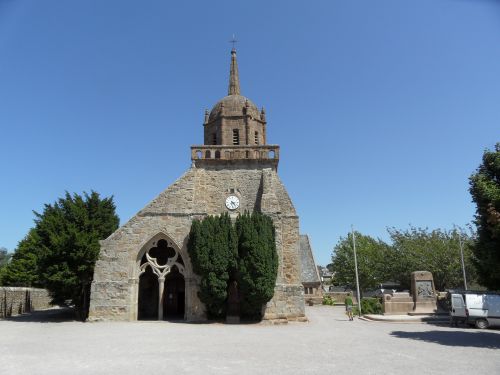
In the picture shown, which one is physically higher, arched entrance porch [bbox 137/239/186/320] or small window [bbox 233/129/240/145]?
small window [bbox 233/129/240/145]

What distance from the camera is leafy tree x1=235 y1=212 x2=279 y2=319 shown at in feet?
61.4

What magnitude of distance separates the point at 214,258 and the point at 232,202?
17.4 ft

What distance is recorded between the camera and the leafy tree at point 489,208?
39.0 feet

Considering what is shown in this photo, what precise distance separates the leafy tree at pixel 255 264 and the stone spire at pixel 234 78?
44.3 ft

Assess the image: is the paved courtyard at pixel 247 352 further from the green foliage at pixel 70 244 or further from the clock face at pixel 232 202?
the clock face at pixel 232 202

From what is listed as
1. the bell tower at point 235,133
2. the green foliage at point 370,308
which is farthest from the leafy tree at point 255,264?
the green foliage at point 370,308

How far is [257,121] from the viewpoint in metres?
27.3

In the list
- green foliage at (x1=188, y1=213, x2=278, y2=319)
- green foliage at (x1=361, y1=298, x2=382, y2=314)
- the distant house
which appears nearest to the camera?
green foliage at (x1=188, y1=213, x2=278, y2=319)

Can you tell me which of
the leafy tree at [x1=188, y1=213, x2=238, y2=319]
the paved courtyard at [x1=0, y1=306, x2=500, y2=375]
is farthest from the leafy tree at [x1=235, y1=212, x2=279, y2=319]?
the paved courtyard at [x1=0, y1=306, x2=500, y2=375]

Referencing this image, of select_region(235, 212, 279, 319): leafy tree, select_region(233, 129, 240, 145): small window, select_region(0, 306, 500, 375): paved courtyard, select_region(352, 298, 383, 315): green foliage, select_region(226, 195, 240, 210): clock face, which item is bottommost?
select_region(352, 298, 383, 315): green foliage

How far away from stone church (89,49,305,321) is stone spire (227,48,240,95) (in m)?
2.26

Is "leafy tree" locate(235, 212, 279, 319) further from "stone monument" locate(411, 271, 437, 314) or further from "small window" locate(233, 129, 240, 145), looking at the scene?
"stone monument" locate(411, 271, 437, 314)

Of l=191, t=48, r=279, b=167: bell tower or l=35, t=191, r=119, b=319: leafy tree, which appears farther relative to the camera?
l=191, t=48, r=279, b=167: bell tower

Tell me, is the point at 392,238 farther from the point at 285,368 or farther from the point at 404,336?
the point at 285,368
